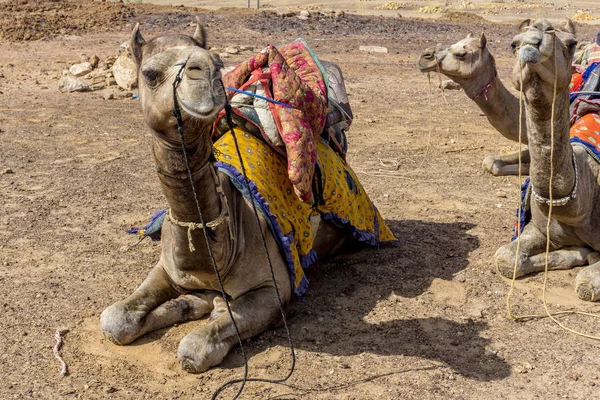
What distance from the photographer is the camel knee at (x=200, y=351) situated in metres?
4.36

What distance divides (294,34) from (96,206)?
11.4 m

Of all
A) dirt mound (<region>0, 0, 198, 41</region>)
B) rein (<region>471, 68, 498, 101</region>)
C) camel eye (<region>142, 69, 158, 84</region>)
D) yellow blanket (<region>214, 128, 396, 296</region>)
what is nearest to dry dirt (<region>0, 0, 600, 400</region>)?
yellow blanket (<region>214, 128, 396, 296</region>)

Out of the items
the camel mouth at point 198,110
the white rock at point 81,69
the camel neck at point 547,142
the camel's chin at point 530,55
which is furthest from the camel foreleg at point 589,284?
the white rock at point 81,69

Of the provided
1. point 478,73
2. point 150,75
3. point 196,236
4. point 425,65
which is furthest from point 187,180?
point 478,73

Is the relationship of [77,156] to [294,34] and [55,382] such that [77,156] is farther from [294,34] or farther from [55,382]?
[294,34]

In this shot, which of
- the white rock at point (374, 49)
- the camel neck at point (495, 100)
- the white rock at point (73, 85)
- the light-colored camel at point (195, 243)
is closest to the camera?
the light-colored camel at point (195, 243)

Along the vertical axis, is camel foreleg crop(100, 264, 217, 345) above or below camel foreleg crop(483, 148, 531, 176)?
above

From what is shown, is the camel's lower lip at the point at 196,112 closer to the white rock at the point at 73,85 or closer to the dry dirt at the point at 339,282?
the dry dirt at the point at 339,282

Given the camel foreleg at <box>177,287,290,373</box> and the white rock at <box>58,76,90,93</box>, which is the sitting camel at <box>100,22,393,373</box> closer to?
the camel foreleg at <box>177,287,290,373</box>

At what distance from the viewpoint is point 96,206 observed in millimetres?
7188

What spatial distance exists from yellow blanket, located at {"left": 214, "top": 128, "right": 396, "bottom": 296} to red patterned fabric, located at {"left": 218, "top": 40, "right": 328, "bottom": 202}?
0.16 m

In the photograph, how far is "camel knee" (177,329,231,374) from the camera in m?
4.36

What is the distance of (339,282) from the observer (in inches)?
225

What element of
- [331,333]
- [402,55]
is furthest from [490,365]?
[402,55]
